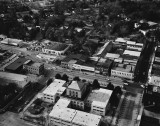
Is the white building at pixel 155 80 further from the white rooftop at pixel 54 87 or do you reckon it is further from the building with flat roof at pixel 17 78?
the building with flat roof at pixel 17 78

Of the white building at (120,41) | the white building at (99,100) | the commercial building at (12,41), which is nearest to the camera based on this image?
the white building at (99,100)

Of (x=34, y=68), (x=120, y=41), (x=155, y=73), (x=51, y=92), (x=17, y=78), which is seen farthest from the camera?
(x=120, y=41)

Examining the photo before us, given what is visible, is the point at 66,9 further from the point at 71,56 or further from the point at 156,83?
the point at 156,83

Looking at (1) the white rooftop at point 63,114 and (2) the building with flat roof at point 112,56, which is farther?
(2) the building with flat roof at point 112,56

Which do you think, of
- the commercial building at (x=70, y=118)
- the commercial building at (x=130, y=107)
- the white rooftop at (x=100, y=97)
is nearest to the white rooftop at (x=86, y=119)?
the commercial building at (x=70, y=118)

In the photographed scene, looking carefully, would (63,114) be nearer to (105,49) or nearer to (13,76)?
(13,76)

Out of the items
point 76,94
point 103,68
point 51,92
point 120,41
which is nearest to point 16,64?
point 51,92

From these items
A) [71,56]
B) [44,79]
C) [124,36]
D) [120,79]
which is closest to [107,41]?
[124,36]
